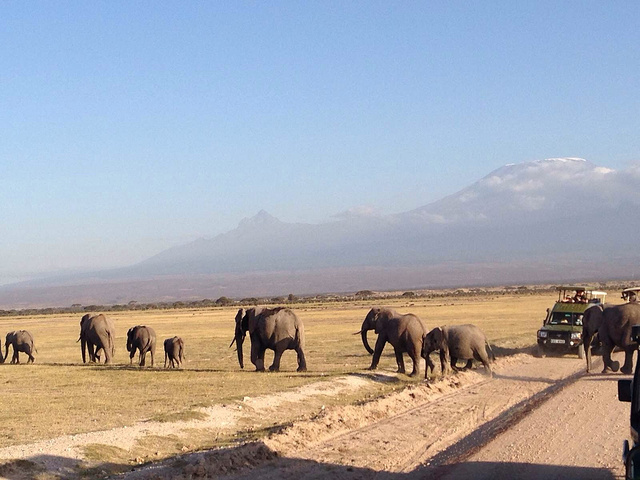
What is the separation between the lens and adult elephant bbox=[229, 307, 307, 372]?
95.4 ft

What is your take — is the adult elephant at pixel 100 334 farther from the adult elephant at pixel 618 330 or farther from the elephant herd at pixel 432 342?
the adult elephant at pixel 618 330

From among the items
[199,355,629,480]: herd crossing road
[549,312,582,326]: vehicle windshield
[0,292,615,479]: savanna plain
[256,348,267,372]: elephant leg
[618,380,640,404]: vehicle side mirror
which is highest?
[618,380,640,404]: vehicle side mirror

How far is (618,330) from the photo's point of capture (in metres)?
27.8

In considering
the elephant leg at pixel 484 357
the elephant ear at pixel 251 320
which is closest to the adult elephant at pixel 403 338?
the elephant leg at pixel 484 357

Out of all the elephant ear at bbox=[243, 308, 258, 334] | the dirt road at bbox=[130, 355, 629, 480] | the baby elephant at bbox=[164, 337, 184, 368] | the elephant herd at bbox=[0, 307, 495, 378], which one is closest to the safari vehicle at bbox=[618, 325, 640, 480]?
the dirt road at bbox=[130, 355, 629, 480]

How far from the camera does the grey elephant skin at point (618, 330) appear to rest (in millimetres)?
27484

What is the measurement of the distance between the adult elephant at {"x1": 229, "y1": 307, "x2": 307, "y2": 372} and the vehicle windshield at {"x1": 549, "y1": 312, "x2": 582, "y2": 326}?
1105cm

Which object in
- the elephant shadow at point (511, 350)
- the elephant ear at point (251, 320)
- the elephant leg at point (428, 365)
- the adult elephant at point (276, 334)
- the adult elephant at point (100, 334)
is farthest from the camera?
the elephant shadow at point (511, 350)

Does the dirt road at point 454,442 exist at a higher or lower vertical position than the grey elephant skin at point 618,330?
lower

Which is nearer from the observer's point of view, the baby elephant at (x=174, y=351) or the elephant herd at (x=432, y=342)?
the elephant herd at (x=432, y=342)

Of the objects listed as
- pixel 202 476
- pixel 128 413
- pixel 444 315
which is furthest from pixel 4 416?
pixel 444 315

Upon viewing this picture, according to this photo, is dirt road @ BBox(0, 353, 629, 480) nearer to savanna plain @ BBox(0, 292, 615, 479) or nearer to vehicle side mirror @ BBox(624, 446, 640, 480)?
savanna plain @ BBox(0, 292, 615, 479)

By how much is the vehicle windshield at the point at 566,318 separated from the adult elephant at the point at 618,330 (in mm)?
6121

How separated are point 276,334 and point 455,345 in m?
5.75
